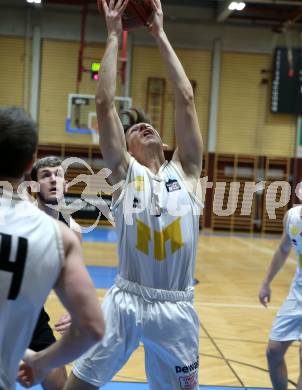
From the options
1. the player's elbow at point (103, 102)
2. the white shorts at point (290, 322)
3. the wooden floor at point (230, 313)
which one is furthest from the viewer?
the wooden floor at point (230, 313)

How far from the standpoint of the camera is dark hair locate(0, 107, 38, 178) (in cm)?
182

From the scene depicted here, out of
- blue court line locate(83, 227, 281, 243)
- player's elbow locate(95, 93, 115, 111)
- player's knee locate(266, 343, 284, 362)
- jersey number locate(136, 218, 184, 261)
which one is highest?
player's elbow locate(95, 93, 115, 111)

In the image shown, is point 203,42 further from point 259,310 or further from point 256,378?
point 256,378

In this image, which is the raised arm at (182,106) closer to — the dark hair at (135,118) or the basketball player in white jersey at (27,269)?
the dark hair at (135,118)

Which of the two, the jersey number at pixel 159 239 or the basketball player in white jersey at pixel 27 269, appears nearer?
the basketball player in white jersey at pixel 27 269

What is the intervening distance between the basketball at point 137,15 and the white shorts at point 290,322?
8.15 ft

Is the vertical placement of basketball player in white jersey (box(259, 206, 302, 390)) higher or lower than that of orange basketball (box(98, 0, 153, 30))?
lower

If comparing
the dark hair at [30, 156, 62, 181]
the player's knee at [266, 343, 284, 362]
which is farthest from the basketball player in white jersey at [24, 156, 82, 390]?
the player's knee at [266, 343, 284, 362]

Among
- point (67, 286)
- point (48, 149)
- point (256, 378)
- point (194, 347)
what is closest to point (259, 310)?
point (256, 378)

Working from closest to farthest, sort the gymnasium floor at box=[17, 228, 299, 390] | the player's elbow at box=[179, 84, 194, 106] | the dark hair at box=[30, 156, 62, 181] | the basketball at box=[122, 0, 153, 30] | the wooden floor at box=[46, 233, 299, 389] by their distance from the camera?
the player's elbow at box=[179, 84, 194, 106] < the basketball at box=[122, 0, 153, 30] < the dark hair at box=[30, 156, 62, 181] < the gymnasium floor at box=[17, 228, 299, 390] < the wooden floor at box=[46, 233, 299, 389]

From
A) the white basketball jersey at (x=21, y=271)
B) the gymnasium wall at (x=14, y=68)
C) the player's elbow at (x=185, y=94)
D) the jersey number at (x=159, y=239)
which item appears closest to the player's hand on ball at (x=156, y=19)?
the player's elbow at (x=185, y=94)

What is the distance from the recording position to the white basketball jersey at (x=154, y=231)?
305cm

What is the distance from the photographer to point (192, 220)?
10.4 ft

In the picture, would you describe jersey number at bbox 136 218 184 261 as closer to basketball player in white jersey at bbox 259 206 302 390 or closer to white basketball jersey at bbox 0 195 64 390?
white basketball jersey at bbox 0 195 64 390
